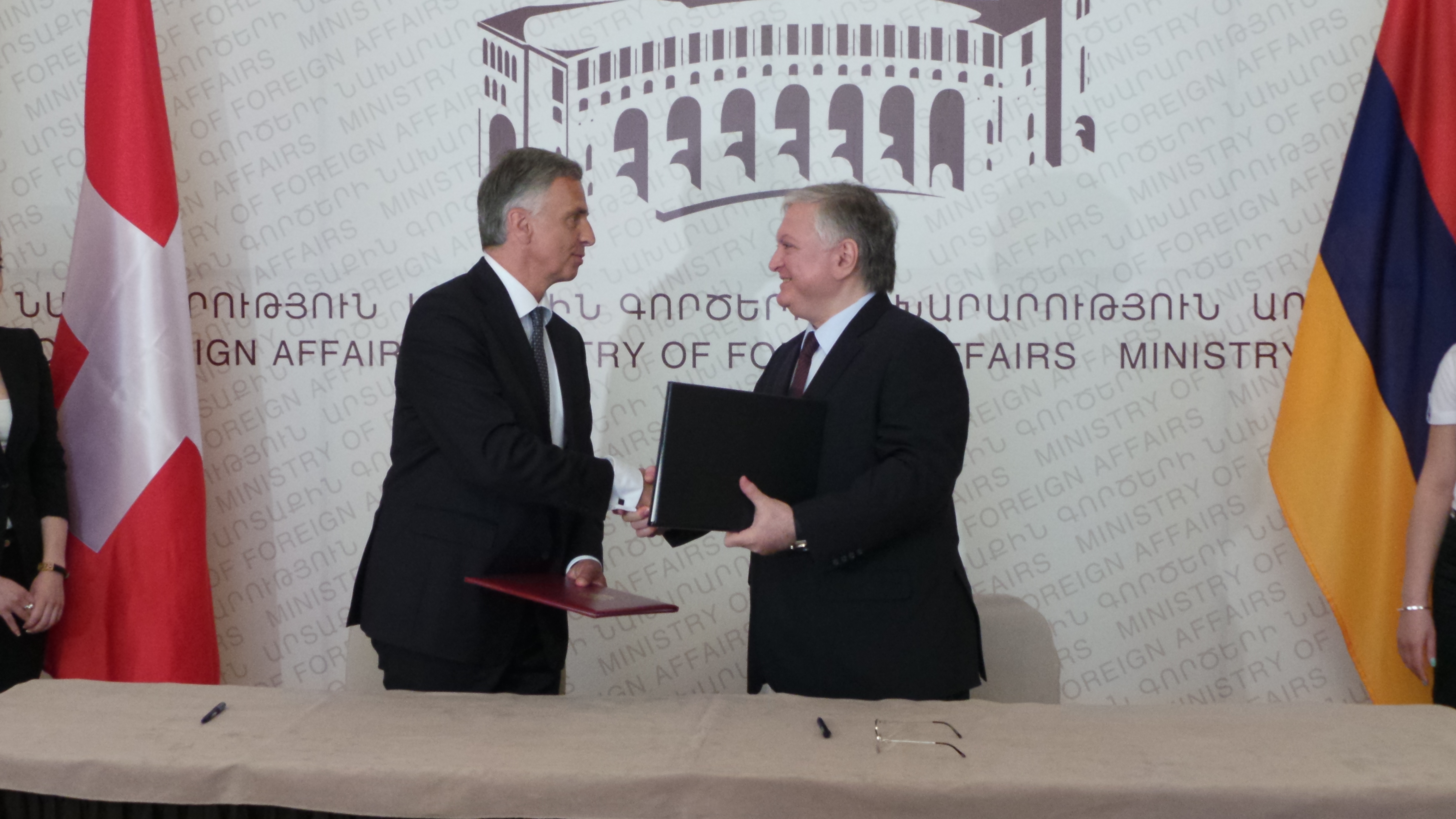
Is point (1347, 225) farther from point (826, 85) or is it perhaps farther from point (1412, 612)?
point (826, 85)

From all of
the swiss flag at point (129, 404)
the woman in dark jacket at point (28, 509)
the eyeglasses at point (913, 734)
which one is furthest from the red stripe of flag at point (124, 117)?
the eyeglasses at point (913, 734)

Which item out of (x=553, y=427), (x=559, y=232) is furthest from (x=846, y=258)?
(x=553, y=427)

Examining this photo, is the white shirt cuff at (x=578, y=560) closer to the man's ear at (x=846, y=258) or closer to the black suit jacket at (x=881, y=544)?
the black suit jacket at (x=881, y=544)

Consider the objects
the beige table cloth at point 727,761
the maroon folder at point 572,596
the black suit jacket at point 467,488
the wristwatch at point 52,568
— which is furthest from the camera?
the wristwatch at point 52,568

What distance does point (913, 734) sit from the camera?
1.53 m

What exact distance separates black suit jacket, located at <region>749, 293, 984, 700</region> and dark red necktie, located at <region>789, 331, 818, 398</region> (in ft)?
0.33

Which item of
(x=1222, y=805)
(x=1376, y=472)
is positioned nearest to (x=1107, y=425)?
(x=1376, y=472)

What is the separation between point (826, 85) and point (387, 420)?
5.37 feet

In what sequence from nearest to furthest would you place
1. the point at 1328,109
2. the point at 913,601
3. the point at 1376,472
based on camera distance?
the point at 913,601, the point at 1376,472, the point at 1328,109

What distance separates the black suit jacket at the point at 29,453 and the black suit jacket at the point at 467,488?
1030 millimetres

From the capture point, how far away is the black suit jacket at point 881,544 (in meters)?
1.98

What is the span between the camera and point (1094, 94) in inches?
125

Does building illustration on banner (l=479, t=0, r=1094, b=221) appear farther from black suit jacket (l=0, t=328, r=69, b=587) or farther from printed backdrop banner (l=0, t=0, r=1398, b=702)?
black suit jacket (l=0, t=328, r=69, b=587)

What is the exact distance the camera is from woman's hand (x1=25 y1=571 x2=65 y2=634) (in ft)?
8.65
